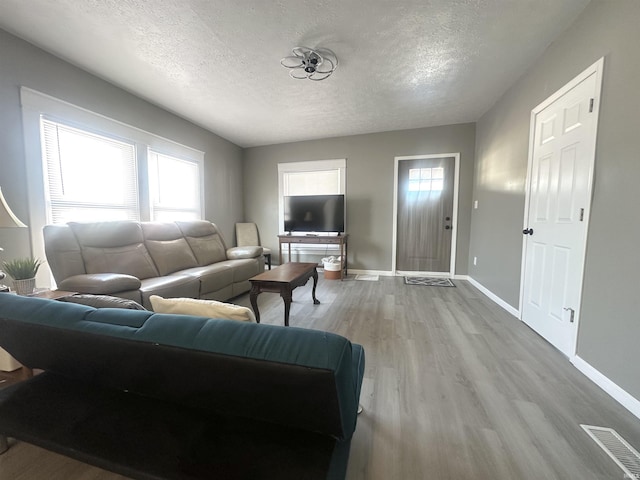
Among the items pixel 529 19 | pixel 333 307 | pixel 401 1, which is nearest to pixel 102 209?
pixel 333 307

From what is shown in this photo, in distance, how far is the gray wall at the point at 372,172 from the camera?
4211 mm

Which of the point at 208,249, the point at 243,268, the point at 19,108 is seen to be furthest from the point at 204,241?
the point at 19,108

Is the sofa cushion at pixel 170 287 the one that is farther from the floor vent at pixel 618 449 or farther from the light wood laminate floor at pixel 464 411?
the floor vent at pixel 618 449

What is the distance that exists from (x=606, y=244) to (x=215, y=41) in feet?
10.6

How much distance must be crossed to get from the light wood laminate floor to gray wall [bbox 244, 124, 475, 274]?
2.16 metres

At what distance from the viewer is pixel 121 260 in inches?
96.1

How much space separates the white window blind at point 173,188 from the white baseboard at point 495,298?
4479 mm

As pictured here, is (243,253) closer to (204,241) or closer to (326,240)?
(204,241)

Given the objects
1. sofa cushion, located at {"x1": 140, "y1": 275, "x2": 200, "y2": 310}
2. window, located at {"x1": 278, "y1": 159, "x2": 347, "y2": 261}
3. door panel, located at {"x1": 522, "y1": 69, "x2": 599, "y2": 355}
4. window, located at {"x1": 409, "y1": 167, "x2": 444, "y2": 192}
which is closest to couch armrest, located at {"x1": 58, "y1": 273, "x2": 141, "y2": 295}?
sofa cushion, located at {"x1": 140, "y1": 275, "x2": 200, "y2": 310}

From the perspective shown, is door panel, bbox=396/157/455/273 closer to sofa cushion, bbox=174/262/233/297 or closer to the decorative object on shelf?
the decorative object on shelf

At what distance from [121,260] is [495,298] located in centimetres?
424

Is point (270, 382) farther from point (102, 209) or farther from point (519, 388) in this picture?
point (102, 209)

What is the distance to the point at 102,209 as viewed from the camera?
283cm

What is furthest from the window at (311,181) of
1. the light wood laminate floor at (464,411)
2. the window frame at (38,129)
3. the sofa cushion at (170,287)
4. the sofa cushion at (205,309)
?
the sofa cushion at (205,309)
